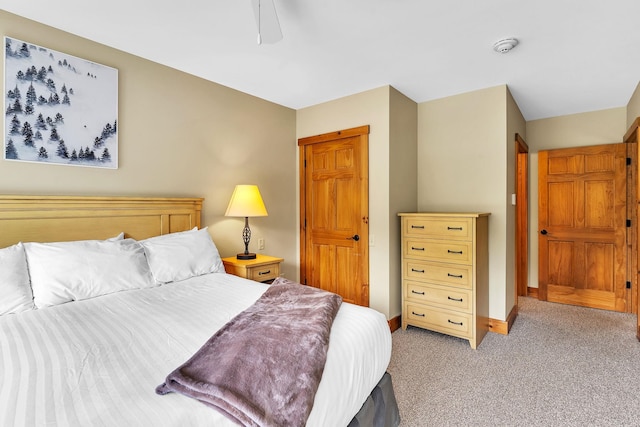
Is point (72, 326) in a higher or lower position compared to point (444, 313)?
higher

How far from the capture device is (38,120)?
2049mm

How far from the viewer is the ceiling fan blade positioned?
1688mm

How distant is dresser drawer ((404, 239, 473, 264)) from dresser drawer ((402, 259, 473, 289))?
0.06m

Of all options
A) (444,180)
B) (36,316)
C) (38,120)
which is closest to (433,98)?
(444,180)

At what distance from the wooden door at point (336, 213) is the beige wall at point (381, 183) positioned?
7 centimetres

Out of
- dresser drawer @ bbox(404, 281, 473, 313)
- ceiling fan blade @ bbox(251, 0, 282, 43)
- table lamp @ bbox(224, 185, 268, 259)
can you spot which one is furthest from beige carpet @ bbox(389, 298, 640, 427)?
ceiling fan blade @ bbox(251, 0, 282, 43)

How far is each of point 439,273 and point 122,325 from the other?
2502 millimetres

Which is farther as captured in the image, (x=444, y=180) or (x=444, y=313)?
(x=444, y=180)

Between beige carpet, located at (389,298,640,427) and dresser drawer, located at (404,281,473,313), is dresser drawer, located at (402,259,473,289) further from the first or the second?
beige carpet, located at (389,298,640,427)

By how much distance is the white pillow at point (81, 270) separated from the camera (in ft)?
5.55

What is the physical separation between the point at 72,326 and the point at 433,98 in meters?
3.53

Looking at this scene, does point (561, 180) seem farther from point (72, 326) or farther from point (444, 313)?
point (72, 326)

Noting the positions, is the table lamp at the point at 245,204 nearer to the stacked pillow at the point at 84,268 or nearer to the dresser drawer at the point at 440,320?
the stacked pillow at the point at 84,268

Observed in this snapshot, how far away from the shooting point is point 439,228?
9.50 feet
